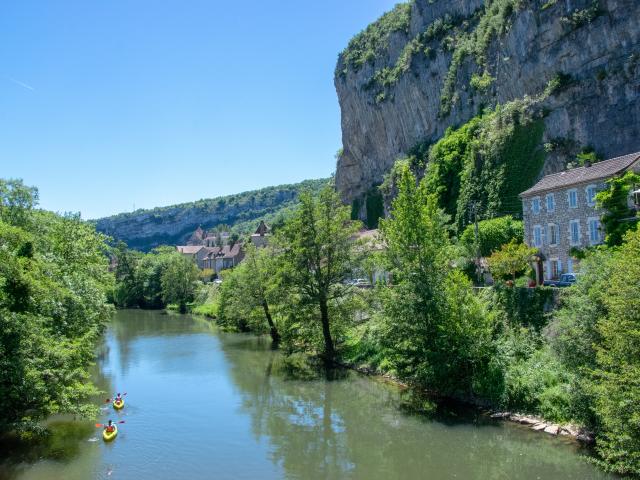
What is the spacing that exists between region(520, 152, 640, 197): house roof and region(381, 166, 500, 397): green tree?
957cm

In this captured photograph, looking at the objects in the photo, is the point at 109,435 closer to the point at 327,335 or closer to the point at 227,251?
the point at 327,335

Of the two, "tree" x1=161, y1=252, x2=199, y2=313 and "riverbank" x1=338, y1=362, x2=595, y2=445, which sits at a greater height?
"tree" x1=161, y1=252, x2=199, y2=313

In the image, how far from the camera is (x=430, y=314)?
2283cm

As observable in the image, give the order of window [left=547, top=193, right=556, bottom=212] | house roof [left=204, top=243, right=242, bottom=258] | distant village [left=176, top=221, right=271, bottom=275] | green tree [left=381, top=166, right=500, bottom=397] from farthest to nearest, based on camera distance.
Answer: house roof [left=204, top=243, right=242, bottom=258] < distant village [left=176, top=221, right=271, bottom=275] < window [left=547, top=193, right=556, bottom=212] < green tree [left=381, top=166, right=500, bottom=397]

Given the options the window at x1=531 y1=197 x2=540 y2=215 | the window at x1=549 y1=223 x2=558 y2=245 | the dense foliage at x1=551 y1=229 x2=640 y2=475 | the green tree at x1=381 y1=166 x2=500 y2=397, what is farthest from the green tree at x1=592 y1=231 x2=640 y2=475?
the window at x1=531 y1=197 x2=540 y2=215

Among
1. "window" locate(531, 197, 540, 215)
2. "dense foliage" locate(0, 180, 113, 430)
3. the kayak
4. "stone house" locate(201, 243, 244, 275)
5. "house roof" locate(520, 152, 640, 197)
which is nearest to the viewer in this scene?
"dense foliage" locate(0, 180, 113, 430)

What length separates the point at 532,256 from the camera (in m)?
32.2

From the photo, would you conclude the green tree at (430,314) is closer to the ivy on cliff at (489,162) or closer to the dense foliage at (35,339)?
the dense foliage at (35,339)

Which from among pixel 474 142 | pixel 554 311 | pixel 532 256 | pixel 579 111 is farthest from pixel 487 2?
pixel 554 311

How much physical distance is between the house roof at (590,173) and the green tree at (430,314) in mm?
9575

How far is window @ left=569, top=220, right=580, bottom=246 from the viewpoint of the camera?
3003 centimetres

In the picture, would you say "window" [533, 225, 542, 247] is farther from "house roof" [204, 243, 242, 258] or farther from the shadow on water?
"house roof" [204, 243, 242, 258]

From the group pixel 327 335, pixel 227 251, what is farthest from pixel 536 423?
pixel 227 251

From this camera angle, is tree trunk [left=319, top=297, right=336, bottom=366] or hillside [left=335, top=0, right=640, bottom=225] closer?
tree trunk [left=319, top=297, right=336, bottom=366]
